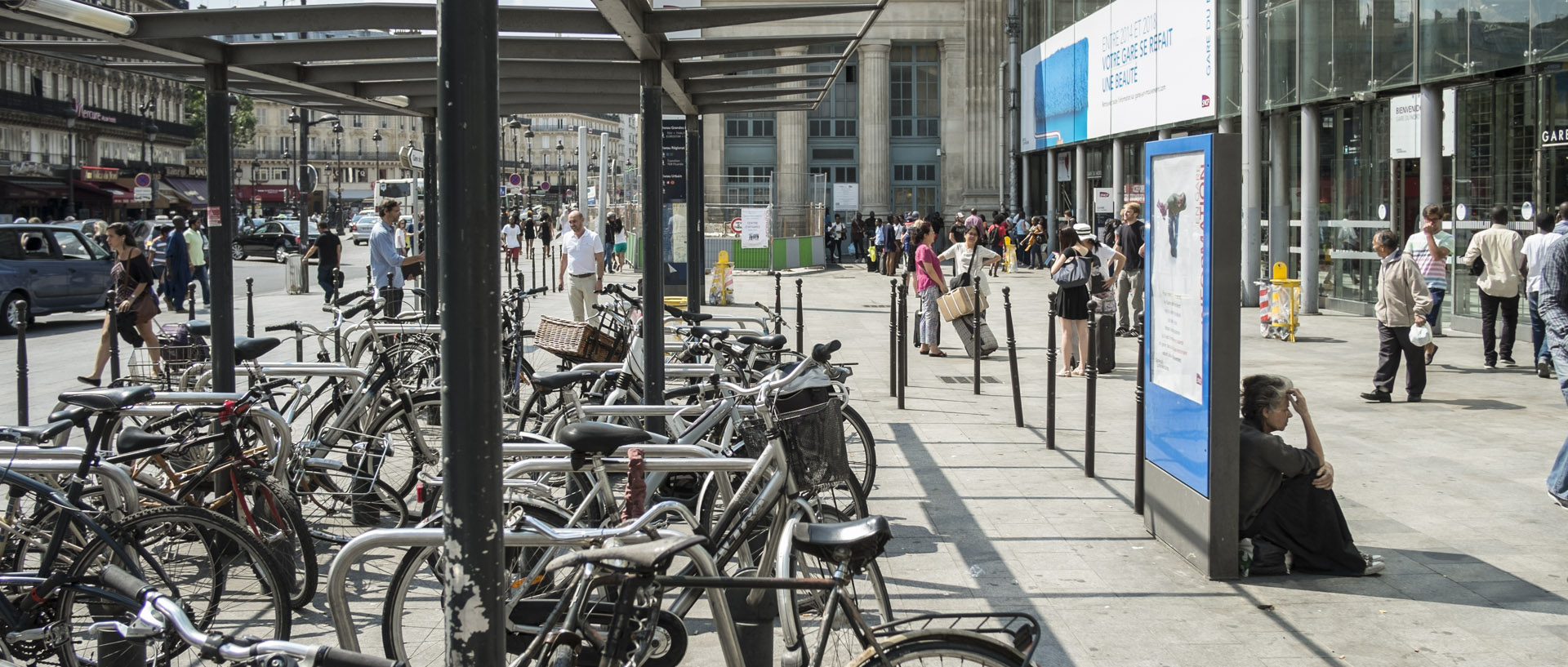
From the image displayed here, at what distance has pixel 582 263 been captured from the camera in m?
15.9

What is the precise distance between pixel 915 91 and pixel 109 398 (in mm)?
47821

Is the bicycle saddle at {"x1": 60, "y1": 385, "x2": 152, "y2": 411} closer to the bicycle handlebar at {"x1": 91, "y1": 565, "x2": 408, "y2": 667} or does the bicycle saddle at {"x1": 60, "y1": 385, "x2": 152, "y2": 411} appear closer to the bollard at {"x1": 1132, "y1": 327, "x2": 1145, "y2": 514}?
the bicycle handlebar at {"x1": 91, "y1": 565, "x2": 408, "y2": 667}

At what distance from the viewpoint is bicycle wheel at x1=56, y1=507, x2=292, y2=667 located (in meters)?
4.79

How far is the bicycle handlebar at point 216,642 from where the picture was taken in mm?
3117

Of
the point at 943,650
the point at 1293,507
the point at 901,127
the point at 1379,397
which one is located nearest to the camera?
the point at 943,650

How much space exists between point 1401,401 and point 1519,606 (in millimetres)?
6810

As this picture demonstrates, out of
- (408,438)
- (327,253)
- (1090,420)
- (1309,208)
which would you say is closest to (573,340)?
(408,438)

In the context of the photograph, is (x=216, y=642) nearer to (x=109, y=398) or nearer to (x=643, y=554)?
(x=643, y=554)

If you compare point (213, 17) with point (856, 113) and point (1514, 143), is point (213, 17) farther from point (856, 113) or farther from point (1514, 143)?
point (856, 113)

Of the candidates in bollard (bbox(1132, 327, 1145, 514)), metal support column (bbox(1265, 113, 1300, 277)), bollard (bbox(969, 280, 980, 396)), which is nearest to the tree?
metal support column (bbox(1265, 113, 1300, 277))

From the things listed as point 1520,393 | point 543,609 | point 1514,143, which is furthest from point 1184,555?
point 1514,143

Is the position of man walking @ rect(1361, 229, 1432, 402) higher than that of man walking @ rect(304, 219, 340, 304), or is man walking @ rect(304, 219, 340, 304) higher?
man walking @ rect(304, 219, 340, 304)

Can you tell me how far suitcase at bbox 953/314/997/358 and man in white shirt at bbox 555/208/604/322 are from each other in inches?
166

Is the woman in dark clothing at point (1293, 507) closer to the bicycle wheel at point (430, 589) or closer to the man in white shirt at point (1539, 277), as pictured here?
the bicycle wheel at point (430, 589)
